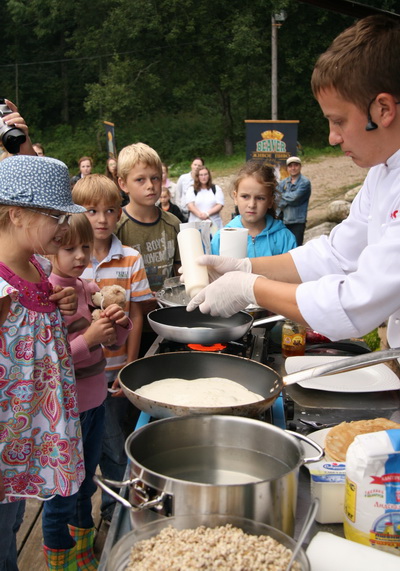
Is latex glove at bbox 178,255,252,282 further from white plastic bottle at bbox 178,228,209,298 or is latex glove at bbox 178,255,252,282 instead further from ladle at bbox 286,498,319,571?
ladle at bbox 286,498,319,571

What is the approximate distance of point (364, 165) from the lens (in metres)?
1.82

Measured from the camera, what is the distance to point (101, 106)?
2745 centimetres

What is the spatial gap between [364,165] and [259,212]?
168 cm

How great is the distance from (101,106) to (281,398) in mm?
27548

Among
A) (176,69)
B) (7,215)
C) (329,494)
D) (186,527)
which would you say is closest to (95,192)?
(7,215)

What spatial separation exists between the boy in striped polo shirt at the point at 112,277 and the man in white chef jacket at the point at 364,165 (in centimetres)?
108

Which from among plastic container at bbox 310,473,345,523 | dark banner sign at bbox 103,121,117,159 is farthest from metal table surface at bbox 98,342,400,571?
dark banner sign at bbox 103,121,117,159

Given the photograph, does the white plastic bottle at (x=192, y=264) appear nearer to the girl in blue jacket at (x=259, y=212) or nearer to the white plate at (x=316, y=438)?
the white plate at (x=316, y=438)

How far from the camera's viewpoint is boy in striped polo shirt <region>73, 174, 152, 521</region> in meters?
2.86

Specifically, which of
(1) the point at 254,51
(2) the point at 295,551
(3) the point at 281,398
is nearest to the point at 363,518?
(2) the point at 295,551

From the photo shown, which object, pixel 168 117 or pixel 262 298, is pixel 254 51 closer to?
pixel 168 117

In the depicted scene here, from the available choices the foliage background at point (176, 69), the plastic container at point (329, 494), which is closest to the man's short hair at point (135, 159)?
the plastic container at point (329, 494)

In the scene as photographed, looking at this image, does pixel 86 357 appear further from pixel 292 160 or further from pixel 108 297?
pixel 292 160

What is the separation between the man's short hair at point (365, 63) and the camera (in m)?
1.57
